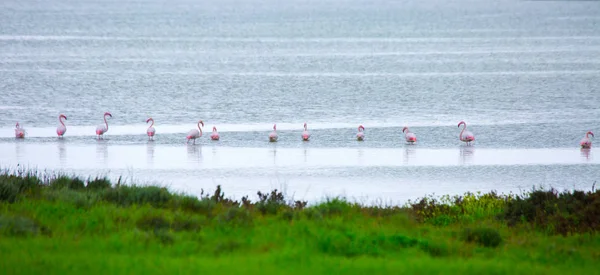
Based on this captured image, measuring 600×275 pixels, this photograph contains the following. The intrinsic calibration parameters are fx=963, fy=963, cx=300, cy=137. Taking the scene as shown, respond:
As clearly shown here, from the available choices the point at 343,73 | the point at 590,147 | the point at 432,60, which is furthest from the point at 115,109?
the point at 432,60

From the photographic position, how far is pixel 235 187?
17.6m

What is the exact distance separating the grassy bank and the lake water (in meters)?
2.95

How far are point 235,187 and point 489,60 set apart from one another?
4778 centimetres

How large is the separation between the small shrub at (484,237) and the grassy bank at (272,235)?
0.01 metres

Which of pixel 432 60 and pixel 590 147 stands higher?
pixel 432 60

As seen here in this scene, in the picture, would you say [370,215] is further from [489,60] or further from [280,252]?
[489,60]

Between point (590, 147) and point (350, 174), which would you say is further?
point (590, 147)

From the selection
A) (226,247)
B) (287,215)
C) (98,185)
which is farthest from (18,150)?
(226,247)

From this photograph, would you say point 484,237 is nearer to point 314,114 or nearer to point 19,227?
point 19,227

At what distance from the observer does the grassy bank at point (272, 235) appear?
28.0ft

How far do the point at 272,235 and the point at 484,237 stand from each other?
89.3 inches

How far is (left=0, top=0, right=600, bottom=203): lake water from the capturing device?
64.2ft

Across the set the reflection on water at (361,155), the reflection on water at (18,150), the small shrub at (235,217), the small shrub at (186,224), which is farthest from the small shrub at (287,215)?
the reflection on water at (18,150)

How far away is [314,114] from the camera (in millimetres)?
33125
